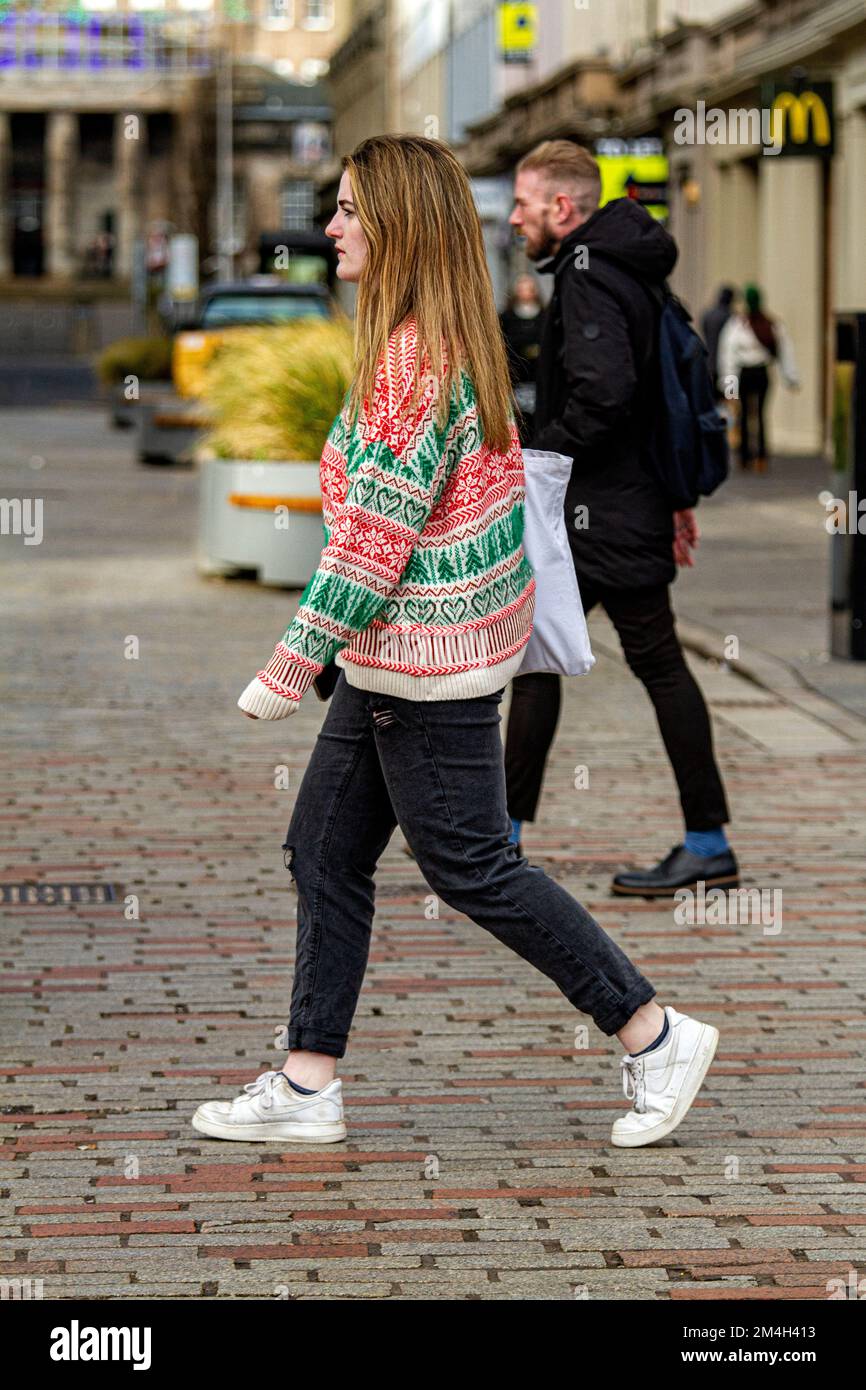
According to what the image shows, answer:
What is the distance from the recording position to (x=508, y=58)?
46.0 meters

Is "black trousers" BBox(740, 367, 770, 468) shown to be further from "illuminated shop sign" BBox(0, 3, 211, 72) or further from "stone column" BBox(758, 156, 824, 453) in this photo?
"illuminated shop sign" BBox(0, 3, 211, 72)

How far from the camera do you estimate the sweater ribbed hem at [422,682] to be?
14.5 feet

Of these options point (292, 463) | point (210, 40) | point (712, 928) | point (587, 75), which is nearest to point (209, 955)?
point (712, 928)

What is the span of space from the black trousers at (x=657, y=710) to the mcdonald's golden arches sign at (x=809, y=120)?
1754 cm

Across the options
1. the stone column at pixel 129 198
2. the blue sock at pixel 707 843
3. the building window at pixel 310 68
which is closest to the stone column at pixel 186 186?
the stone column at pixel 129 198

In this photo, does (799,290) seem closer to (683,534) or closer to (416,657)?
(683,534)

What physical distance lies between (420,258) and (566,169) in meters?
2.34

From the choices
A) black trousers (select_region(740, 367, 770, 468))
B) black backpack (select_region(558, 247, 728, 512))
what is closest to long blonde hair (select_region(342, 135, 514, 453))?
black backpack (select_region(558, 247, 728, 512))

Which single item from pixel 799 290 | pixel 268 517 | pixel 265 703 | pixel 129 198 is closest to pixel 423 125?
pixel 799 290

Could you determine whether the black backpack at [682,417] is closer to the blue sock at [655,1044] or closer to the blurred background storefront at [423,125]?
the blue sock at [655,1044]

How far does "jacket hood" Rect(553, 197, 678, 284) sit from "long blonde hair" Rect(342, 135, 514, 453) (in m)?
2.15

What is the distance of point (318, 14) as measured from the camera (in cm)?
12825
